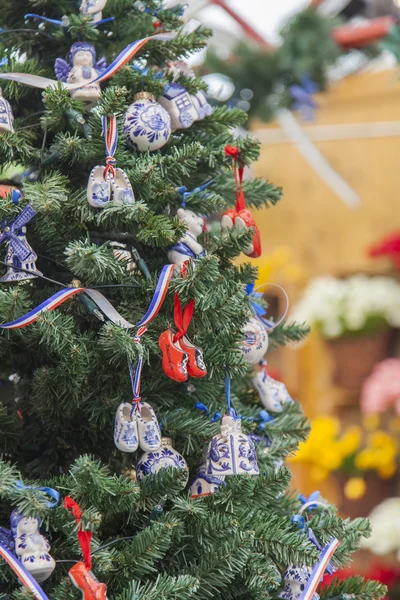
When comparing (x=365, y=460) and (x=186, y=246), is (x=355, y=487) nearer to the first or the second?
(x=365, y=460)

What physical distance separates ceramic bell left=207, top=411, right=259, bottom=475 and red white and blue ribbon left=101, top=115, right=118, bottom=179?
0.26 meters

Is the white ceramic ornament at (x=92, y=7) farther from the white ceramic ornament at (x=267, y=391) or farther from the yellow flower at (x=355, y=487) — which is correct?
the yellow flower at (x=355, y=487)

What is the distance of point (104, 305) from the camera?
741 mm

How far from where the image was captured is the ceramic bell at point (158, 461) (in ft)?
2.46

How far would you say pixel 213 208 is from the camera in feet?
2.82

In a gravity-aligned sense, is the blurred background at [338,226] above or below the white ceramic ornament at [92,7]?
above

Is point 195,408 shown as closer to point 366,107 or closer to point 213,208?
point 213,208

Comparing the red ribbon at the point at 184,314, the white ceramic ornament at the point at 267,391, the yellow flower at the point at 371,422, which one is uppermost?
the yellow flower at the point at 371,422

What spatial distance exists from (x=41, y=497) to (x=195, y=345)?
20cm

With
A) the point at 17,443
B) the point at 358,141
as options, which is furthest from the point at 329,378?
the point at 17,443

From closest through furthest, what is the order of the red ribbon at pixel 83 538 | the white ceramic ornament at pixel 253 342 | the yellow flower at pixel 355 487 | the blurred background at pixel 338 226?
the red ribbon at pixel 83 538
the white ceramic ornament at pixel 253 342
the blurred background at pixel 338 226
the yellow flower at pixel 355 487

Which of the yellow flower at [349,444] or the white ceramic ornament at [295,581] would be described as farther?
the yellow flower at [349,444]

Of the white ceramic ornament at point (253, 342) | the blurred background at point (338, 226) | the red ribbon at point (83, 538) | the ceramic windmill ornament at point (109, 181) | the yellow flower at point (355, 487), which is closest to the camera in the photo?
the red ribbon at point (83, 538)

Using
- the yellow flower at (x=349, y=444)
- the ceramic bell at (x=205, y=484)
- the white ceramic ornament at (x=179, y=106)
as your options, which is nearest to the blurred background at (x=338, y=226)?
the yellow flower at (x=349, y=444)
